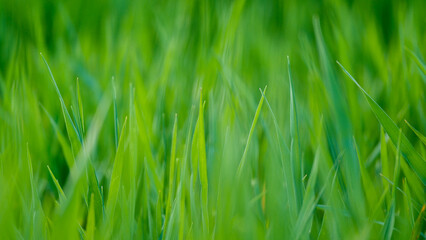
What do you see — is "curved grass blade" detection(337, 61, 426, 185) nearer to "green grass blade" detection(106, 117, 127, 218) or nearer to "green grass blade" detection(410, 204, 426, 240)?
"green grass blade" detection(410, 204, 426, 240)

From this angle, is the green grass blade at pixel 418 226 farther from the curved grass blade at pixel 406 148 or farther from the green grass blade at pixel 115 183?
the green grass blade at pixel 115 183

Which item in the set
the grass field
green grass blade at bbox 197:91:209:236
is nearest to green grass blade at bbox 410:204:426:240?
the grass field

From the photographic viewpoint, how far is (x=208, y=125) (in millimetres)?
735

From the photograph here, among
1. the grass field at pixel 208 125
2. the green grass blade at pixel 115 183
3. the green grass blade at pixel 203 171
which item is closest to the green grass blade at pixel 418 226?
the grass field at pixel 208 125

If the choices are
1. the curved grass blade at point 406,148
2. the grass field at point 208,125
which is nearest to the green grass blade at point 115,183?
the grass field at point 208,125

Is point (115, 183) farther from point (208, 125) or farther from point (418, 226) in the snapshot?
point (418, 226)

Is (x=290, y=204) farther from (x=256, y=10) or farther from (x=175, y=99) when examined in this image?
(x=256, y=10)

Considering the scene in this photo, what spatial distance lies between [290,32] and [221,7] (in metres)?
0.18

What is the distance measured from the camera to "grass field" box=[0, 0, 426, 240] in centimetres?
51

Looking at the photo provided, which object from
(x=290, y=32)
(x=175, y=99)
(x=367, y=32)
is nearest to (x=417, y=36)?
(x=367, y=32)

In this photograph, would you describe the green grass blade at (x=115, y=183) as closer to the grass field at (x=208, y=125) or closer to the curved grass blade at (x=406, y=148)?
the grass field at (x=208, y=125)

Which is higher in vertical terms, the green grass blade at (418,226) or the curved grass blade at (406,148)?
the curved grass blade at (406,148)

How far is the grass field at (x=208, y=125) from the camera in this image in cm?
51

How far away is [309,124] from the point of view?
0.66 meters
